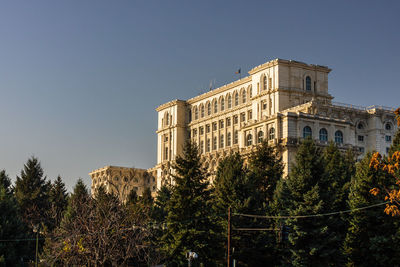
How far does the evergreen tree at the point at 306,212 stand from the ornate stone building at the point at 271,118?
82.6 feet

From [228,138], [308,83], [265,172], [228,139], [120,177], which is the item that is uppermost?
[308,83]

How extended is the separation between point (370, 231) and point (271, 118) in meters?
40.7

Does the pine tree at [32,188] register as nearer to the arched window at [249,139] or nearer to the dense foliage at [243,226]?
the dense foliage at [243,226]

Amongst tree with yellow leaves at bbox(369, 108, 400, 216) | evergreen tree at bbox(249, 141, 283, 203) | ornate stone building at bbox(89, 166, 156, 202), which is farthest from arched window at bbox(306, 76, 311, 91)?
ornate stone building at bbox(89, 166, 156, 202)

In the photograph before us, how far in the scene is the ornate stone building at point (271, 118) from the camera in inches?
3364

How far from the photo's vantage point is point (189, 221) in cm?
5047

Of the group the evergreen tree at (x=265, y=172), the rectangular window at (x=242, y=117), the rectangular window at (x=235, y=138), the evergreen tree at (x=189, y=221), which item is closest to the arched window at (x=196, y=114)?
the rectangular window at (x=235, y=138)

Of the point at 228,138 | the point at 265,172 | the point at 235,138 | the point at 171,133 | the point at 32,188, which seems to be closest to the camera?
the point at 265,172

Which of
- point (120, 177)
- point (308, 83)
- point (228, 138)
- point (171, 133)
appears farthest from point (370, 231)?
point (120, 177)

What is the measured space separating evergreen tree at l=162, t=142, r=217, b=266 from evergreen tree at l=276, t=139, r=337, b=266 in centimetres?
620

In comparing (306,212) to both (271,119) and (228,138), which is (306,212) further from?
(228,138)

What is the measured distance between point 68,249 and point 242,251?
1354cm

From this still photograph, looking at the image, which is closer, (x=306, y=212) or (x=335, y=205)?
(x=306, y=212)

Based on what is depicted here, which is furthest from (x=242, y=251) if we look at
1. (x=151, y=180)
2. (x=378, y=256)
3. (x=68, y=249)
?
(x=151, y=180)
